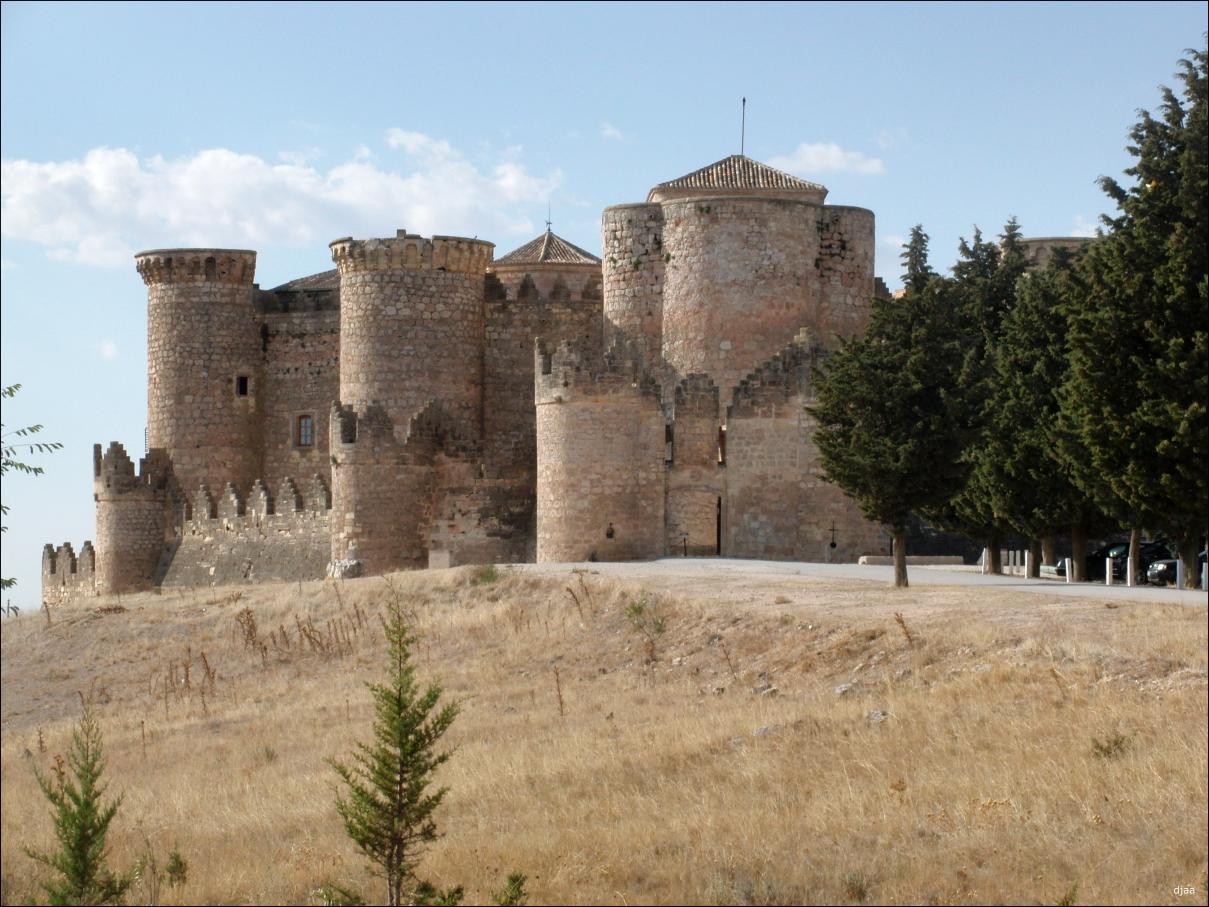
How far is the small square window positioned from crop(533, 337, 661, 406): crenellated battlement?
11101mm

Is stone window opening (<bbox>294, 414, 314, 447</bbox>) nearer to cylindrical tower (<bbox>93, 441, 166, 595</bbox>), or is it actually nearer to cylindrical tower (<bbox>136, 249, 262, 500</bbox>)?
cylindrical tower (<bbox>136, 249, 262, 500</bbox>)

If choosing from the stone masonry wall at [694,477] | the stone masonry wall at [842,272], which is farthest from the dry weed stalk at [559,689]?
the stone masonry wall at [842,272]

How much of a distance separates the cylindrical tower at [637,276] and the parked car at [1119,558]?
9391 mm

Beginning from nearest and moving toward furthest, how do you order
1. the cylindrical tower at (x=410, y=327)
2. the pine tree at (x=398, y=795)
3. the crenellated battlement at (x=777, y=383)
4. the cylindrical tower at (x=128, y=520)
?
the pine tree at (x=398, y=795), the crenellated battlement at (x=777, y=383), the cylindrical tower at (x=410, y=327), the cylindrical tower at (x=128, y=520)

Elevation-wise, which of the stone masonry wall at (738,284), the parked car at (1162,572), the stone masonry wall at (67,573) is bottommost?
the stone masonry wall at (67,573)

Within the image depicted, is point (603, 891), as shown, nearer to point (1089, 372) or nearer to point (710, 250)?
point (1089, 372)

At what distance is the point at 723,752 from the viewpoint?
20.7 metres

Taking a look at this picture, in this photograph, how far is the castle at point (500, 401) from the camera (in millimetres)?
37219

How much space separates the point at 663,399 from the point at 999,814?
22.0 m

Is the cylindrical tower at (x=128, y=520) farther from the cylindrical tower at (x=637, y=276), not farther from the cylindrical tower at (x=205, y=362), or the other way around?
the cylindrical tower at (x=637, y=276)

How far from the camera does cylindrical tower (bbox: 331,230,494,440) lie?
140 feet

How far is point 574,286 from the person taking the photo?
46.0m

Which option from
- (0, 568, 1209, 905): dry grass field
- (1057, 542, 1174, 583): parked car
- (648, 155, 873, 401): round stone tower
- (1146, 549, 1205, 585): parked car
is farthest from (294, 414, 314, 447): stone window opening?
(1146, 549, 1205, 585): parked car

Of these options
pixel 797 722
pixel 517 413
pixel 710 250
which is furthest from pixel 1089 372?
pixel 517 413
